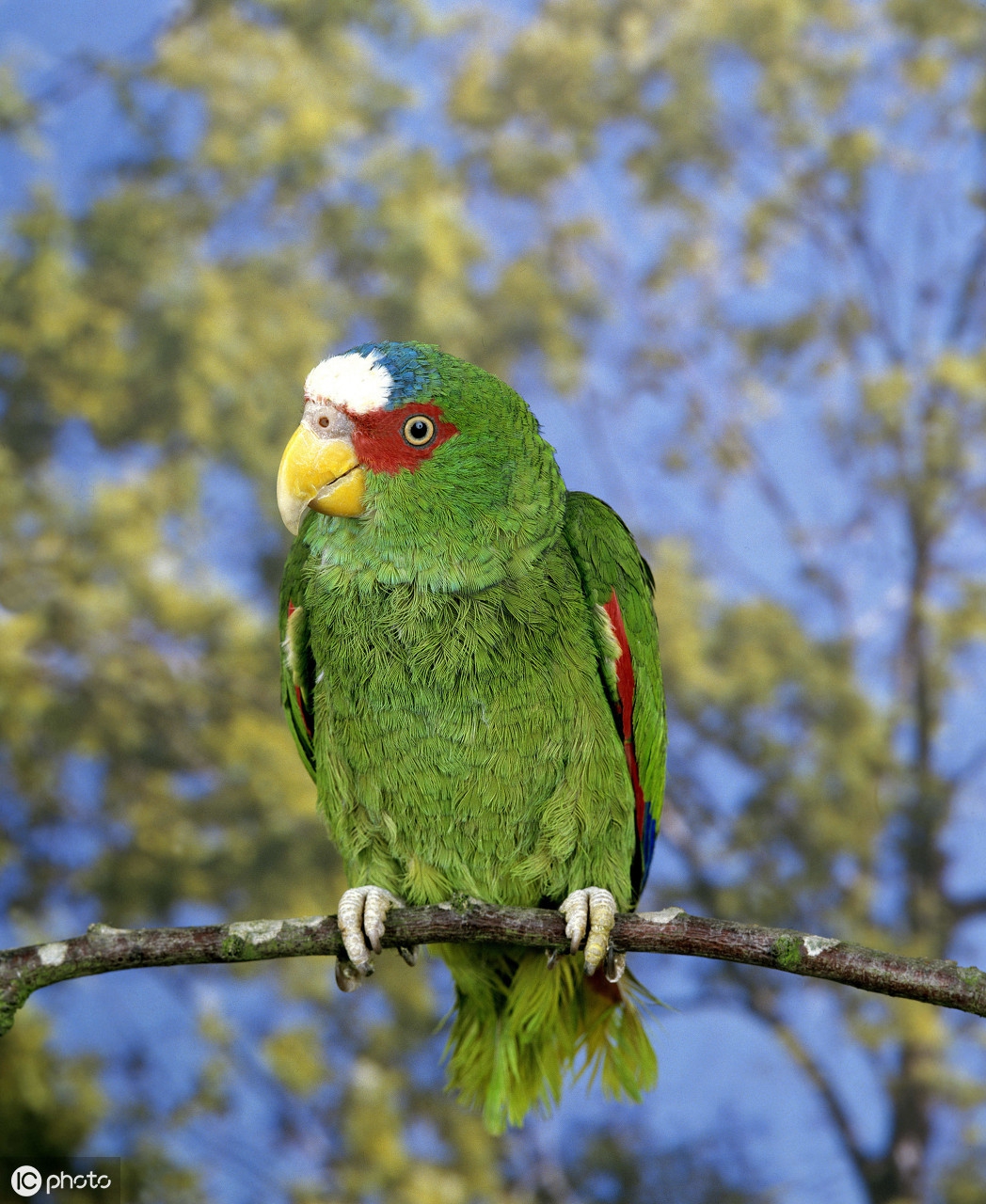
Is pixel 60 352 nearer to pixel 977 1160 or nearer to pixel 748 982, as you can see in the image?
pixel 748 982

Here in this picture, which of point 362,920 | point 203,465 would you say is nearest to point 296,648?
point 362,920

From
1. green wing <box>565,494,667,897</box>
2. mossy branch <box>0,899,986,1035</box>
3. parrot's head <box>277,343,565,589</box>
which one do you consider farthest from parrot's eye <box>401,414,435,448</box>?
mossy branch <box>0,899,986,1035</box>

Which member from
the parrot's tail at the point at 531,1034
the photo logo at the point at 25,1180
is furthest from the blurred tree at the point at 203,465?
the parrot's tail at the point at 531,1034

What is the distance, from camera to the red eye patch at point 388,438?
1615 mm

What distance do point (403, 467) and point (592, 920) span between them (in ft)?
2.25

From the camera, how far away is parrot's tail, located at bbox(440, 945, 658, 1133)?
187 centimetres

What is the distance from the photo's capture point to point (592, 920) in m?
1.64

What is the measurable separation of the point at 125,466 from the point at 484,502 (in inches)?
108

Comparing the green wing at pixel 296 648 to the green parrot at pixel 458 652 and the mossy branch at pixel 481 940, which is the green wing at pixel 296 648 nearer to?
the green parrot at pixel 458 652

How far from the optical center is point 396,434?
5.31ft

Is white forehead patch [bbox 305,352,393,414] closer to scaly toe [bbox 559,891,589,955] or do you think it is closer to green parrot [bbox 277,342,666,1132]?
green parrot [bbox 277,342,666,1132]

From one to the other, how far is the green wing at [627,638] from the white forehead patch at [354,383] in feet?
1.19

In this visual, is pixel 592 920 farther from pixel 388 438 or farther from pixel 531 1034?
pixel 388 438

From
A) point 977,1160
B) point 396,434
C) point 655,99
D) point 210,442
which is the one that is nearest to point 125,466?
point 210,442
